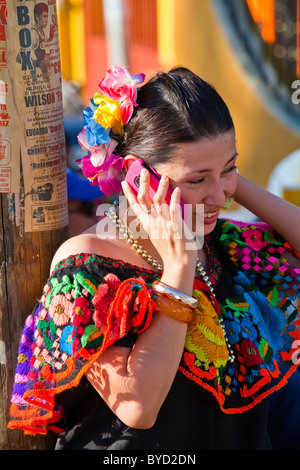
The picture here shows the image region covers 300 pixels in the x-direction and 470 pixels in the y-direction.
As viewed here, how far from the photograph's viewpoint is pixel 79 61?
36.0 ft

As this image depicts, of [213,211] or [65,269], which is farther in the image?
[213,211]

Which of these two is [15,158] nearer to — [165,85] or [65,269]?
[65,269]

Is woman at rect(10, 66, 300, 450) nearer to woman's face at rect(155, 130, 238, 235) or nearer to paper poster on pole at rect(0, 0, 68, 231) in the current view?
woman's face at rect(155, 130, 238, 235)

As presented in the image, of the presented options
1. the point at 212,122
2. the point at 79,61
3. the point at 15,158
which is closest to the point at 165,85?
the point at 212,122

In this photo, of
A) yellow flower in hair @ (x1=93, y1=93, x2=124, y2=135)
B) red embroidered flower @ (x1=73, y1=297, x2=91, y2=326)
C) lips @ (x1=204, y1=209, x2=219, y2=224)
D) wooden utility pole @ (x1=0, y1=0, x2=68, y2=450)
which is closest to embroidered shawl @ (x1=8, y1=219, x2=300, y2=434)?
red embroidered flower @ (x1=73, y1=297, x2=91, y2=326)

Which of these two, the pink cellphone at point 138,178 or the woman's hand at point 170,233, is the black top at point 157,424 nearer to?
the woman's hand at point 170,233

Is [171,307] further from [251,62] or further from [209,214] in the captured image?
[251,62]

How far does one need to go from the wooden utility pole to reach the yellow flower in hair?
5.3 inches

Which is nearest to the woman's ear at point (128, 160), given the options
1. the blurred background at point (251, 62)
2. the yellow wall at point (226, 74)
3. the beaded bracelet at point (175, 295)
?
the beaded bracelet at point (175, 295)

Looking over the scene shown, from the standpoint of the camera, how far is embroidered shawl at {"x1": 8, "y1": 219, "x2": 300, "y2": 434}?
189 centimetres

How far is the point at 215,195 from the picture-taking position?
2.09 m

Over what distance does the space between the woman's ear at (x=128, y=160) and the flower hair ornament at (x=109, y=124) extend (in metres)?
0.02

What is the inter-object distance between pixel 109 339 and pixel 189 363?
0.33 m

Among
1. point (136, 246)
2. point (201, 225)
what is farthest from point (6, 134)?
point (201, 225)
